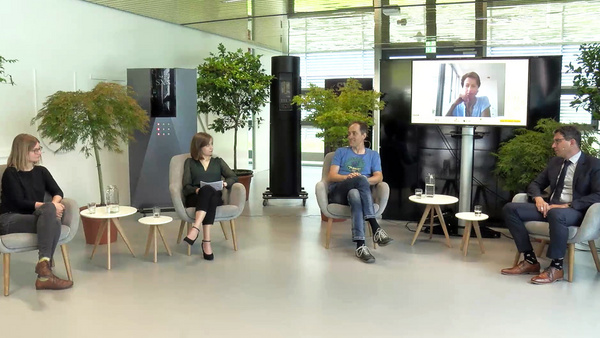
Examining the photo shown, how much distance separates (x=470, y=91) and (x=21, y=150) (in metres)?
4.39

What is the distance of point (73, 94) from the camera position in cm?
537

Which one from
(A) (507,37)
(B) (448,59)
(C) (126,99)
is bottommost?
(C) (126,99)

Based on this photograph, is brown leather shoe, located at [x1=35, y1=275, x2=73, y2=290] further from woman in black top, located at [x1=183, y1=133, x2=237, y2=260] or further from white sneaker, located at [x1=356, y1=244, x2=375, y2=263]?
white sneaker, located at [x1=356, y1=244, x2=375, y2=263]

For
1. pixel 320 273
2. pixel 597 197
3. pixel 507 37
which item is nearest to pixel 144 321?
pixel 320 273

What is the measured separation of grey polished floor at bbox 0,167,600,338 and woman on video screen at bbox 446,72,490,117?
141 centimetres

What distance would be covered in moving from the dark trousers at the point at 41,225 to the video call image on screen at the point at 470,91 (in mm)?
3821

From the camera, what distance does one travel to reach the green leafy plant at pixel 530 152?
5414mm

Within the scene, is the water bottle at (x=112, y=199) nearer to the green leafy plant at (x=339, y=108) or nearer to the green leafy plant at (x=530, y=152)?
the green leafy plant at (x=339, y=108)

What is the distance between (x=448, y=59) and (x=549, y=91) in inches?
49.0

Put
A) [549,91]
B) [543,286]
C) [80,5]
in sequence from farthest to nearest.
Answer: [80,5], [549,91], [543,286]

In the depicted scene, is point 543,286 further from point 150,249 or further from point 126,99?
point 126,99

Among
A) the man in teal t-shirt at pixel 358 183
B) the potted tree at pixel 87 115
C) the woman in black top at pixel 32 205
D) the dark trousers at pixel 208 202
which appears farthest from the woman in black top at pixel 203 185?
the woman in black top at pixel 32 205

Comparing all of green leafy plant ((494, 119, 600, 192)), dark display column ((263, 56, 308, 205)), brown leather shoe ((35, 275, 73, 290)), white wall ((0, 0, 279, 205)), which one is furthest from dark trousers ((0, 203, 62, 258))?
green leafy plant ((494, 119, 600, 192))

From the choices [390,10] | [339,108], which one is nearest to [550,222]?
[339,108]
